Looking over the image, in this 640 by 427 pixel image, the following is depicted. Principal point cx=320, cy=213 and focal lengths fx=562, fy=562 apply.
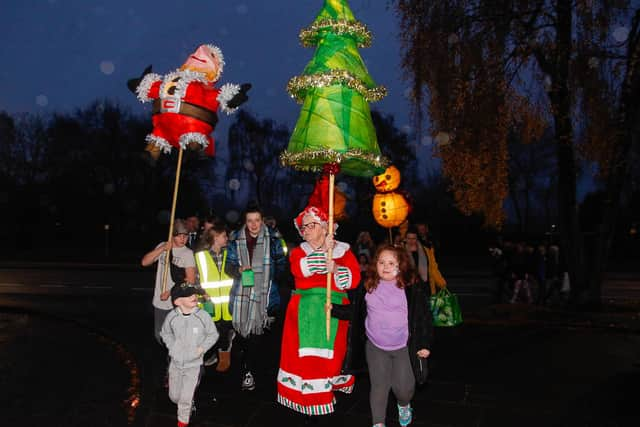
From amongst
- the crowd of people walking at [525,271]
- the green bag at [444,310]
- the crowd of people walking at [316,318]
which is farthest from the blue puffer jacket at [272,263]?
the crowd of people walking at [525,271]

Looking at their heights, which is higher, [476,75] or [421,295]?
[476,75]

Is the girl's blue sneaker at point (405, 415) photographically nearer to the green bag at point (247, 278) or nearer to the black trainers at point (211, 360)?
the green bag at point (247, 278)

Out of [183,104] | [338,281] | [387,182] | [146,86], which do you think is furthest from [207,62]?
[387,182]

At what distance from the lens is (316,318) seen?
4715mm

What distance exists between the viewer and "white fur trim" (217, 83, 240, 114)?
582cm

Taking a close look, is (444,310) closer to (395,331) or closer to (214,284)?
(214,284)

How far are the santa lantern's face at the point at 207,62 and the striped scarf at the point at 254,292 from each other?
1.80 metres

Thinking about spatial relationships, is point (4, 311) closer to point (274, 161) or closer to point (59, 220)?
point (59, 220)

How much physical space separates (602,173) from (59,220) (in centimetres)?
3974

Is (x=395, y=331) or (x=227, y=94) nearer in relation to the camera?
(x=395, y=331)

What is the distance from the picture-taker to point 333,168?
17.1ft

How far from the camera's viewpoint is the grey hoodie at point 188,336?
4391 mm

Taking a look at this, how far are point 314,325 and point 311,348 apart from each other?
0.19 meters

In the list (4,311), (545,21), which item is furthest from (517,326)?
(4,311)
